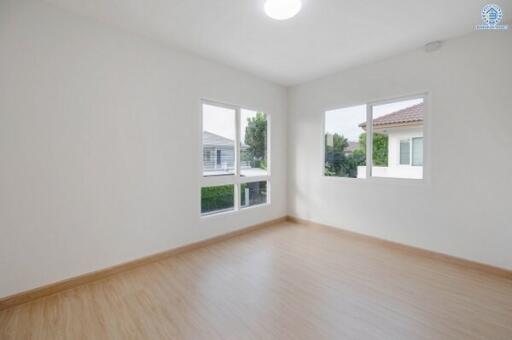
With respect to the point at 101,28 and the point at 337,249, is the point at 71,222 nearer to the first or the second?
the point at 101,28

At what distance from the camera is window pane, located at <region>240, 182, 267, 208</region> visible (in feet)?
13.1

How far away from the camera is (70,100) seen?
224 cm

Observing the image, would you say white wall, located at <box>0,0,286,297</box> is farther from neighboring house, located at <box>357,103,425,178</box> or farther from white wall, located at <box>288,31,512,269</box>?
neighboring house, located at <box>357,103,425,178</box>

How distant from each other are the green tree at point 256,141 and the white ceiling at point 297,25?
1.13 m

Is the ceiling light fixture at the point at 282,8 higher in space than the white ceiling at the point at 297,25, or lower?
lower

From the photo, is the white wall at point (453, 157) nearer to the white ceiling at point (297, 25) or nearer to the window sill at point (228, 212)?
the white ceiling at point (297, 25)

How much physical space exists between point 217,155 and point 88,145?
1670mm

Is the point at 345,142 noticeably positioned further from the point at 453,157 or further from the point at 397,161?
the point at 453,157

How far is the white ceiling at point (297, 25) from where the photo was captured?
2.15m

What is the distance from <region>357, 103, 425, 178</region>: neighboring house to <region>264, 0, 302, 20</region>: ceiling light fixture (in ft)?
6.97

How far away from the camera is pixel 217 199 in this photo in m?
3.60

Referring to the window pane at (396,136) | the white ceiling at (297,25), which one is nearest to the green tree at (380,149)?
the window pane at (396,136)

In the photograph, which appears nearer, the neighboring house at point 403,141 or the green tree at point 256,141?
the neighboring house at point 403,141

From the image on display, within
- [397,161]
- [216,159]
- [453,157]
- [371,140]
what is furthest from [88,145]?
[453,157]
